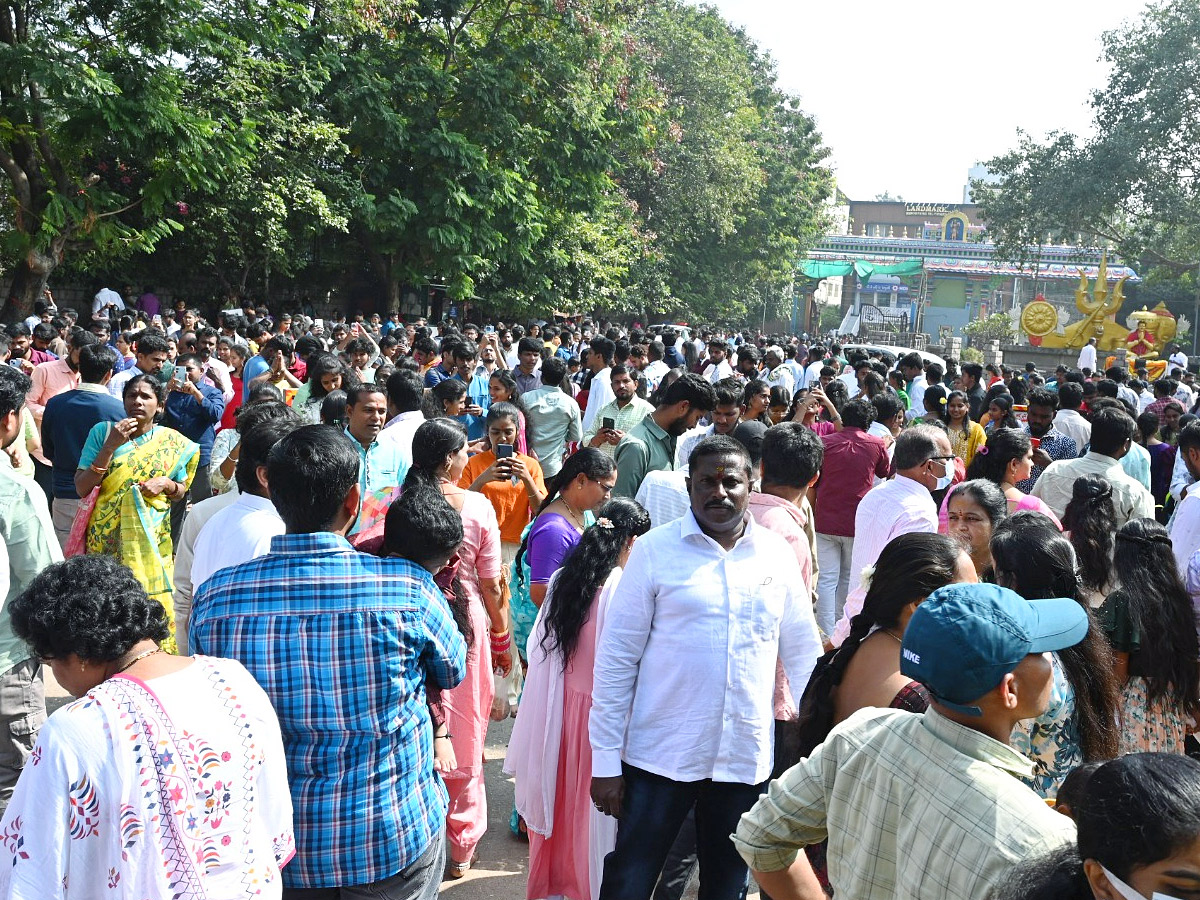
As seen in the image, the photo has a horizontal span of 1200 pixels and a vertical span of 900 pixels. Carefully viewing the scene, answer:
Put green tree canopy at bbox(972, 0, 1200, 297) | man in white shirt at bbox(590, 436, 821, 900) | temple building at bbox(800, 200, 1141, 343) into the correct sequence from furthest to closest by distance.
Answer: temple building at bbox(800, 200, 1141, 343)
green tree canopy at bbox(972, 0, 1200, 297)
man in white shirt at bbox(590, 436, 821, 900)

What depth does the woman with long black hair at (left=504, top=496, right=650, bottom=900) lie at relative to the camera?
145 inches

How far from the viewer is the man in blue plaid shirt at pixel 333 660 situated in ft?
8.10

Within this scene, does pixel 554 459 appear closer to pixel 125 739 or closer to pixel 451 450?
pixel 451 450

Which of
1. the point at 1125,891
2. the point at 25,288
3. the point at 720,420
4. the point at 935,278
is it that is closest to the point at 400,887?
the point at 1125,891

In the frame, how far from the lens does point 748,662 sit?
3146mm

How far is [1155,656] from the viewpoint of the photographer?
132 inches

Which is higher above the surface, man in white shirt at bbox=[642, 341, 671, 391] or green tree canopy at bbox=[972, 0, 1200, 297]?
green tree canopy at bbox=[972, 0, 1200, 297]

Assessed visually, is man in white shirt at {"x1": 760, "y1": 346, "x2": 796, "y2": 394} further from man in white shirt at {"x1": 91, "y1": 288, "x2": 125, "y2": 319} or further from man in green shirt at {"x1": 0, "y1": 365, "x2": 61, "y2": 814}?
man in white shirt at {"x1": 91, "y1": 288, "x2": 125, "y2": 319}

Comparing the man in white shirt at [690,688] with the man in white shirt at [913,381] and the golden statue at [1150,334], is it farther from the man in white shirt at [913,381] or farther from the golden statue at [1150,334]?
the golden statue at [1150,334]

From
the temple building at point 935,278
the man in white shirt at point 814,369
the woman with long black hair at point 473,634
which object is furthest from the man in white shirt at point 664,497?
the temple building at point 935,278

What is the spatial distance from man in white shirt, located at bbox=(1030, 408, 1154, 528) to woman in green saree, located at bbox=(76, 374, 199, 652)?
437 centimetres

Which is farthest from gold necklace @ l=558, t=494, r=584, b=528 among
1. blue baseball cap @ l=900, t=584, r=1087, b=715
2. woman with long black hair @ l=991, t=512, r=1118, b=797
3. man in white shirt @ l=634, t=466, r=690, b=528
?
blue baseball cap @ l=900, t=584, r=1087, b=715

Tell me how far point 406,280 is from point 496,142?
10.5 feet

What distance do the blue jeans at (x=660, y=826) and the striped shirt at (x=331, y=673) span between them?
79cm
